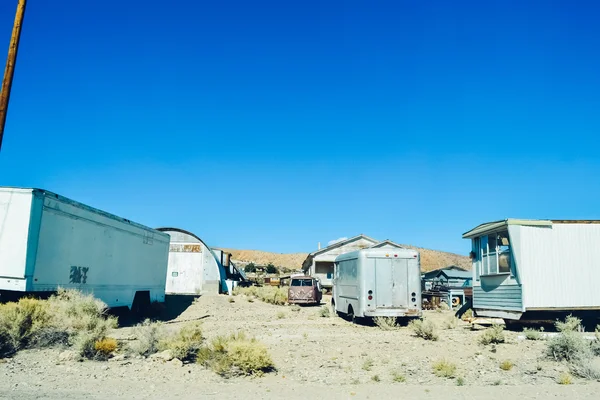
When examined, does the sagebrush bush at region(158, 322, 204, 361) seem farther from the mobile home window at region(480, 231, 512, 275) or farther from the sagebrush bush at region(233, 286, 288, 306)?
→ the sagebrush bush at region(233, 286, 288, 306)

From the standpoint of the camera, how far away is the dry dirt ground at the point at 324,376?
7191 mm

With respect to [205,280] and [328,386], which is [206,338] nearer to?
[328,386]

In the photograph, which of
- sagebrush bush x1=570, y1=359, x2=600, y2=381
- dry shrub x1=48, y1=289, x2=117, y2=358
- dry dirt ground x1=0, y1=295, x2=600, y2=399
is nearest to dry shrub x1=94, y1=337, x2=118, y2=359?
dry shrub x1=48, y1=289, x2=117, y2=358

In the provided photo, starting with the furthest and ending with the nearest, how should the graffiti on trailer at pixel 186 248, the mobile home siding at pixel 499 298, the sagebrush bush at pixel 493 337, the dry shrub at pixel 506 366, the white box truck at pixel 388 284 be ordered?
the graffiti on trailer at pixel 186 248 < the white box truck at pixel 388 284 < the mobile home siding at pixel 499 298 < the sagebrush bush at pixel 493 337 < the dry shrub at pixel 506 366

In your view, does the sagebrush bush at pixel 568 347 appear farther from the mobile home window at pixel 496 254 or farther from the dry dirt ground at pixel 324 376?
the mobile home window at pixel 496 254

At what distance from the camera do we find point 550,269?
14398 millimetres

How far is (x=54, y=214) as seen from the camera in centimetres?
1285

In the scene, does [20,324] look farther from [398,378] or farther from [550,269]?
[550,269]

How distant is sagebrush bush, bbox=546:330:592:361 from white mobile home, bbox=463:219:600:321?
4383mm

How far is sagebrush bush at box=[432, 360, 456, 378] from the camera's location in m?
8.44

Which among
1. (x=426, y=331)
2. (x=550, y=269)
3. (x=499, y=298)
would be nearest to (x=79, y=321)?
(x=426, y=331)

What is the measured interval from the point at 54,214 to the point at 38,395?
23.5ft

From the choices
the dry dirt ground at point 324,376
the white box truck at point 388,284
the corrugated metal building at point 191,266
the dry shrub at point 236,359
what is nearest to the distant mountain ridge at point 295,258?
the corrugated metal building at point 191,266

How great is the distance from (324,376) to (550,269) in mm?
9279
